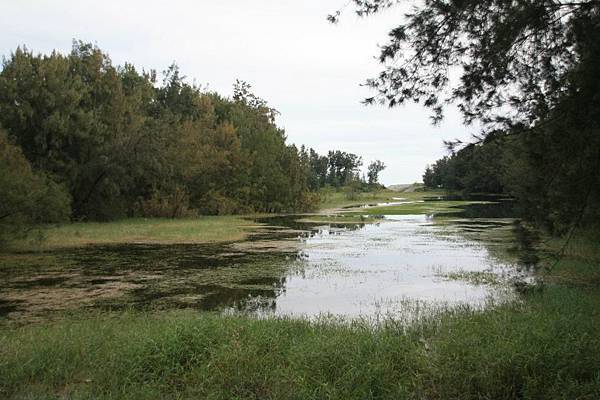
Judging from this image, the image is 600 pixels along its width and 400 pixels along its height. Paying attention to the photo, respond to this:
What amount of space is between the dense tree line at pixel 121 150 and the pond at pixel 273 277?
15.1 feet

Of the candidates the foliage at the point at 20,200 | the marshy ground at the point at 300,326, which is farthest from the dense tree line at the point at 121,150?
the marshy ground at the point at 300,326

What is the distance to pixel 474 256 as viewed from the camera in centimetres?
2016

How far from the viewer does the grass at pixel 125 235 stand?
2283cm

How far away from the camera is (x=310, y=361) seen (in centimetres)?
646

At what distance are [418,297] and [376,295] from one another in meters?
1.04

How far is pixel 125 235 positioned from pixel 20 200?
9.89 m

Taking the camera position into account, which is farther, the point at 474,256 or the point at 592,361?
the point at 474,256

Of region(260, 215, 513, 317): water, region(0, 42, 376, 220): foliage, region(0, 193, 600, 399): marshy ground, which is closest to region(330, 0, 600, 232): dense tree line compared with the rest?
region(0, 193, 600, 399): marshy ground

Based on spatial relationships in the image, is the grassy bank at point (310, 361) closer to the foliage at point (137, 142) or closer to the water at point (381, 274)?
the water at point (381, 274)

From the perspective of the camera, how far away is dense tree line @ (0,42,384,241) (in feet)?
104

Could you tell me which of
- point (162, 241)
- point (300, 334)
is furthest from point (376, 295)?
point (162, 241)

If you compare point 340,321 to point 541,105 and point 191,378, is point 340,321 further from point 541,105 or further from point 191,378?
point 541,105

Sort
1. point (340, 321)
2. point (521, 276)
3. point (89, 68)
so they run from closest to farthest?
point (340, 321) → point (521, 276) → point (89, 68)

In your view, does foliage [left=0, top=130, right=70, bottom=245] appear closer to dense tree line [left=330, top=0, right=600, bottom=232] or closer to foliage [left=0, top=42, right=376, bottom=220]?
foliage [left=0, top=42, right=376, bottom=220]
